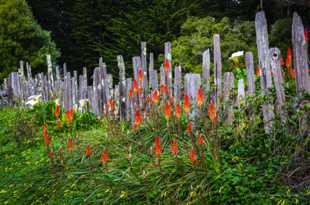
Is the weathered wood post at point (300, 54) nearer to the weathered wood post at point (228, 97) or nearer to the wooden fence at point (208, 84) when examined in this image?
the wooden fence at point (208, 84)

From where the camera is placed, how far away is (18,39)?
20.3 metres

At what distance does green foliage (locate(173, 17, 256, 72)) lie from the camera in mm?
13523

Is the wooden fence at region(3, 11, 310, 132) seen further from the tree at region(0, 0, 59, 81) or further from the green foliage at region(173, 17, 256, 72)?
the tree at region(0, 0, 59, 81)

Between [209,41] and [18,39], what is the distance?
32.3 feet

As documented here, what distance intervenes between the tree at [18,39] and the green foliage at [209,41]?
24.3 ft

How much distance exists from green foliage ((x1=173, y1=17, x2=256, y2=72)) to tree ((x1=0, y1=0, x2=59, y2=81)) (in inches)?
292

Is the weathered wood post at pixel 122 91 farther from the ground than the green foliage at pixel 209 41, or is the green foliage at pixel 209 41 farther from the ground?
the green foliage at pixel 209 41

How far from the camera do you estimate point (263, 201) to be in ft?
12.0

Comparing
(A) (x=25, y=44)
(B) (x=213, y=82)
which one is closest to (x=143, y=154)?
(B) (x=213, y=82)

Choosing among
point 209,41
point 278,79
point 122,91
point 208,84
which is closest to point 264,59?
point 278,79

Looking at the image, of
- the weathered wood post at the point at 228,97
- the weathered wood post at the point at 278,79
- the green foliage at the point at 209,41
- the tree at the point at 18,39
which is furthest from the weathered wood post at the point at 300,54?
the tree at the point at 18,39

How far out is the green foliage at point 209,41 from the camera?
44.4ft

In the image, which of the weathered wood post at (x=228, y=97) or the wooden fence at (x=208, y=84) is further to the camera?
the weathered wood post at (x=228, y=97)

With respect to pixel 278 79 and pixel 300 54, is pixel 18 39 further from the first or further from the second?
pixel 300 54
